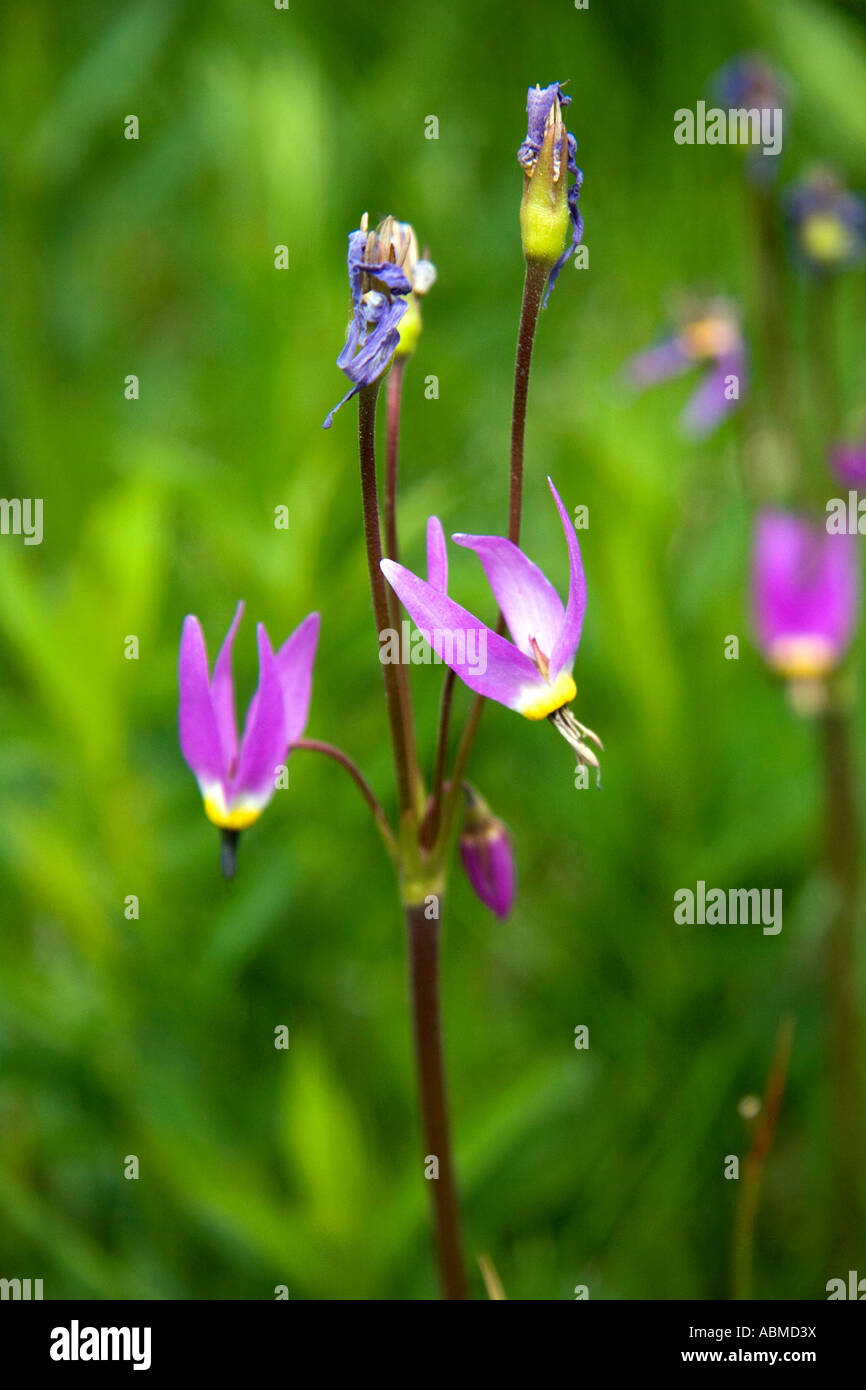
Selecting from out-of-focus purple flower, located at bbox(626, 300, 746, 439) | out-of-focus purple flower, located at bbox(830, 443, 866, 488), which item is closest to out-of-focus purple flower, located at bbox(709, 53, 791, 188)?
out-of-focus purple flower, located at bbox(626, 300, 746, 439)

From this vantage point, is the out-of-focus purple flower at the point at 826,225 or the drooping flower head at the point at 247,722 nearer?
the drooping flower head at the point at 247,722

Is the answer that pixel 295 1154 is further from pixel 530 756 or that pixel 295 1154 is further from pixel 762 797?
pixel 762 797

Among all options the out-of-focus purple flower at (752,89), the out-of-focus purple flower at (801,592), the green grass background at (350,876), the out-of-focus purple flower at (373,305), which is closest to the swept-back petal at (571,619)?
the out-of-focus purple flower at (373,305)

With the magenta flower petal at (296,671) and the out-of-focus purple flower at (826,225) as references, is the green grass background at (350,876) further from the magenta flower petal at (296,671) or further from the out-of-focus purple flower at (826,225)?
the magenta flower petal at (296,671)

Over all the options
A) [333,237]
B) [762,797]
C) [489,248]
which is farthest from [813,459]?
[489,248]

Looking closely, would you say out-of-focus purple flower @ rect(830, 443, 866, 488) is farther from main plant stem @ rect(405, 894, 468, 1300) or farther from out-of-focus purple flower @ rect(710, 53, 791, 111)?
main plant stem @ rect(405, 894, 468, 1300)
